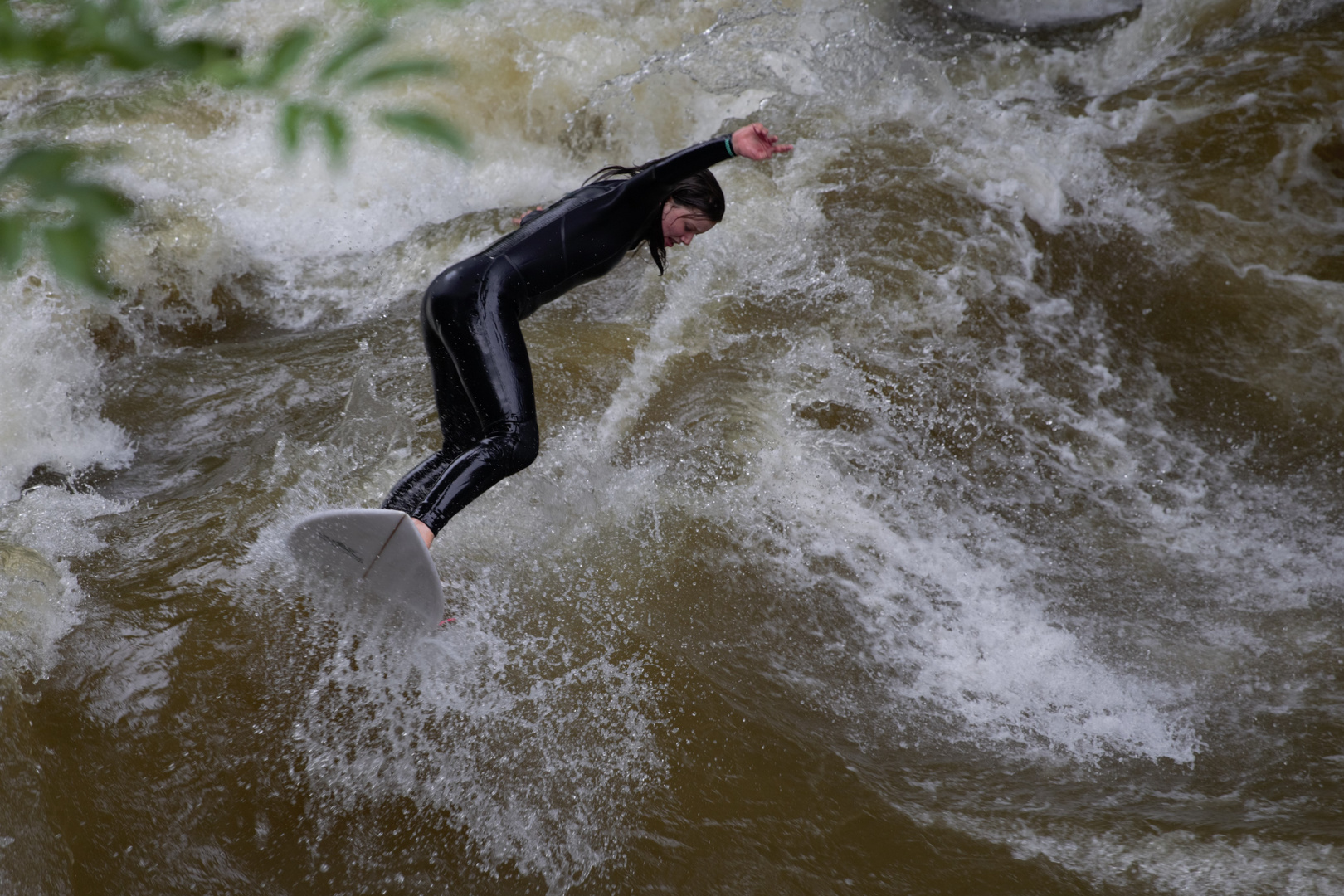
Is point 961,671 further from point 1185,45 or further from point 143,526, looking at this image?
point 1185,45

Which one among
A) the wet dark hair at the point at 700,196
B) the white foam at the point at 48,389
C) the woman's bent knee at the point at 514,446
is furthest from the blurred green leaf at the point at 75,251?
the white foam at the point at 48,389

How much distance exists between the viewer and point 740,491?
3.28 m

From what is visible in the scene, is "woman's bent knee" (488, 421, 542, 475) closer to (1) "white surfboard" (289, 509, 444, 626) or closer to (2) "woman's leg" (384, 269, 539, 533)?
(2) "woman's leg" (384, 269, 539, 533)

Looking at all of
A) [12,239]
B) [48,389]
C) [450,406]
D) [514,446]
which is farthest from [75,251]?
[48,389]

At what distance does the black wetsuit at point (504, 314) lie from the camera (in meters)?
2.61

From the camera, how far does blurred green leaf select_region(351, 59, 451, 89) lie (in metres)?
1.09

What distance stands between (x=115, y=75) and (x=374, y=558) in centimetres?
149

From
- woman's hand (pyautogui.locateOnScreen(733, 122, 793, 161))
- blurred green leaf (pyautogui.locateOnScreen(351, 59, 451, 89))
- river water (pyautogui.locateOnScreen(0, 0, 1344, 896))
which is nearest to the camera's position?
blurred green leaf (pyautogui.locateOnScreen(351, 59, 451, 89))

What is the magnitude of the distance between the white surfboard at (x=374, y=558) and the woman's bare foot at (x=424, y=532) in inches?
0.7

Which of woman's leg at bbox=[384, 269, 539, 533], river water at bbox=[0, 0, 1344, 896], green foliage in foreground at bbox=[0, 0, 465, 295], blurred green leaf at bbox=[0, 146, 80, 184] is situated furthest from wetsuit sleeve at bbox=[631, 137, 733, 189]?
blurred green leaf at bbox=[0, 146, 80, 184]

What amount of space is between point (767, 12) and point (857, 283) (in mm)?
2719

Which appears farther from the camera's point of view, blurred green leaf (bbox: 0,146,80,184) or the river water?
the river water

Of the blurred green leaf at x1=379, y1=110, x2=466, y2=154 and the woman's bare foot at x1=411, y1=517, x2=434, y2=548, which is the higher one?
the blurred green leaf at x1=379, y1=110, x2=466, y2=154

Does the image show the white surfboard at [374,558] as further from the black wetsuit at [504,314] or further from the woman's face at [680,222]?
the woman's face at [680,222]
